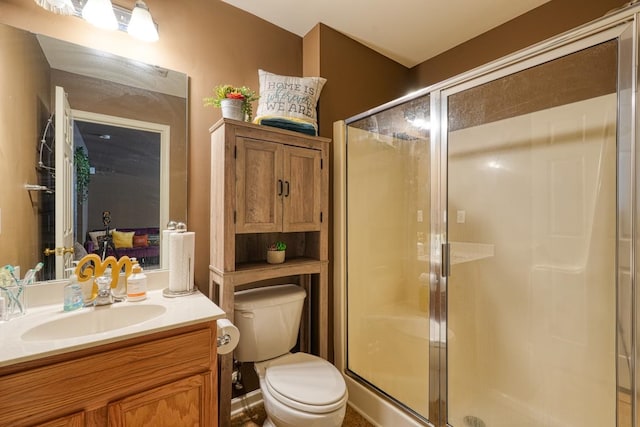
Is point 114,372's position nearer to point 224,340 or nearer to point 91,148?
point 224,340

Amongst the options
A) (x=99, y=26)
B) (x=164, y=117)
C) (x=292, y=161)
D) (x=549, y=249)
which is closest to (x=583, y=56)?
(x=549, y=249)

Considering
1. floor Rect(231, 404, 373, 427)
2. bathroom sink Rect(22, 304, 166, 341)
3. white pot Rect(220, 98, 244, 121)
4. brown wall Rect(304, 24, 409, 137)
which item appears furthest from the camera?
brown wall Rect(304, 24, 409, 137)

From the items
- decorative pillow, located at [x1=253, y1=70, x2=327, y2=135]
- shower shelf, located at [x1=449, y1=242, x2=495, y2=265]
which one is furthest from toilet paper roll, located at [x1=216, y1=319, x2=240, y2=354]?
shower shelf, located at [x1=449, y1=242, x2=495, y2=265]

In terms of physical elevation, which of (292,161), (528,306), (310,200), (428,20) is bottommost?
(528,306)

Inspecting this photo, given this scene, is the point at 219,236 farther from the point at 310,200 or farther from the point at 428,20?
the point at 428,20

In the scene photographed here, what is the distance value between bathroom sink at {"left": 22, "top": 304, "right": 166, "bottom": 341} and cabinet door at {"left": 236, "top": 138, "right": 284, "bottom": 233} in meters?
0.55

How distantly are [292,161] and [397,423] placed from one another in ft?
5.21

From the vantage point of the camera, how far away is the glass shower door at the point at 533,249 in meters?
1.54

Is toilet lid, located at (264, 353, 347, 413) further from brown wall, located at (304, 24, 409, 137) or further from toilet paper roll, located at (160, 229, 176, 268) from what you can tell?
brown wall, located at (304, 24, 409, 137)

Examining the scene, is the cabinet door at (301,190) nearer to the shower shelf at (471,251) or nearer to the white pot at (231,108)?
the white pot at (231,108)

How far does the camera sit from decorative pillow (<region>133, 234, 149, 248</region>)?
4.96ft

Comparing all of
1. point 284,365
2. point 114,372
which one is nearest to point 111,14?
point 114,372

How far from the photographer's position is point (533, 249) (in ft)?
6.02

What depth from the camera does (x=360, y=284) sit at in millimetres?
2131
